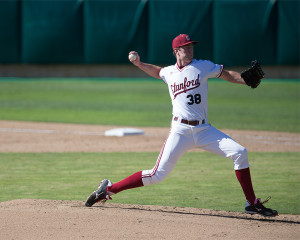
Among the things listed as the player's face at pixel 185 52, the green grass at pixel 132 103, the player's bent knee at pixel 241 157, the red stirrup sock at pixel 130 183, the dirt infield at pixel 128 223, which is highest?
the player's face at pixel 185 52

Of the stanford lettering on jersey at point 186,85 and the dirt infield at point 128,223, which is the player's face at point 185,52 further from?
the dirt infield at point 128,223

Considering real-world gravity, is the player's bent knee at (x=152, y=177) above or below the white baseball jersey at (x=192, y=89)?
below

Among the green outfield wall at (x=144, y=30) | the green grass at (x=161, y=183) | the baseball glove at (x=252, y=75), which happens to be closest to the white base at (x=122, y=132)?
the green grass at (x=161, y=183)

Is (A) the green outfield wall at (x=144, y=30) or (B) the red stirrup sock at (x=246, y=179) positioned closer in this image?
(B) the red stirrup sock at (x=246, y=179)

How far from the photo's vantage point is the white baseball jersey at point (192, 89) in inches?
215

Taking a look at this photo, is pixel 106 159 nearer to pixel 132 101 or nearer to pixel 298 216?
pixel 298 216

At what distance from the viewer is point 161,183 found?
24.5 feet

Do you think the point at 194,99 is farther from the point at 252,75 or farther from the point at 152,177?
the point at 152,177

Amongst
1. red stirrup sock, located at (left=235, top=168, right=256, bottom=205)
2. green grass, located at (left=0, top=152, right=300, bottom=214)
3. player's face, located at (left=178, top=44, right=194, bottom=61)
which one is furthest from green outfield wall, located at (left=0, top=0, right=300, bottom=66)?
red stirrup sock, located at (left=235, top=168, right=256, bottom=205)

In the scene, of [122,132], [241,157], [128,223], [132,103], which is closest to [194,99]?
[241,157]

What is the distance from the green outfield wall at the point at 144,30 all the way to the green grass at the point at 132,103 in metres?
1.04

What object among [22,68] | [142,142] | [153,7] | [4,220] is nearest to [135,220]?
[4,220]

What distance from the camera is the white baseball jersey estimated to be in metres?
5.47

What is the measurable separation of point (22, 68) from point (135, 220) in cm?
1794
